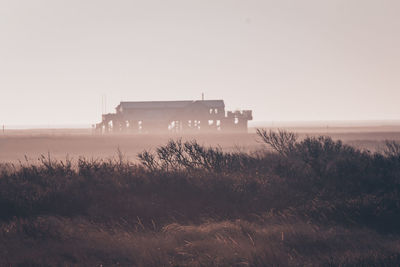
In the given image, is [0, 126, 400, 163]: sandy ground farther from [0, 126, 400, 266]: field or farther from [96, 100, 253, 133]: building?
[0, 126, 400, 266]: field

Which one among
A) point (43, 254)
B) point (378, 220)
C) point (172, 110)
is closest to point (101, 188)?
point (43, 254)

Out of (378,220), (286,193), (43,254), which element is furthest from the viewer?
(286,193)

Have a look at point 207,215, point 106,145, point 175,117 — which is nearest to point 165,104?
point 175,117

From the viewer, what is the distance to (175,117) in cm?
5488

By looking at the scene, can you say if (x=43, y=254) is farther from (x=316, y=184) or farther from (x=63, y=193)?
(x=316, y=184)

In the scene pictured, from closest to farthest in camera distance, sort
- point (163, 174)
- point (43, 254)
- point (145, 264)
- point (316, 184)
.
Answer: point (145, 264), point (43, 254), point (316, 184), point (163, 174)

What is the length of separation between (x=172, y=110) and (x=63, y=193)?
147 ft

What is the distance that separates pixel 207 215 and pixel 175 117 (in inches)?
1800

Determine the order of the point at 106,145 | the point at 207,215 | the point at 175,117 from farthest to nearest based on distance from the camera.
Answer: the point at 175,117
the point at 106,145
the point at 207,215

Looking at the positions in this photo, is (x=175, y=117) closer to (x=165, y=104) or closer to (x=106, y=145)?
(x=165, y=104)

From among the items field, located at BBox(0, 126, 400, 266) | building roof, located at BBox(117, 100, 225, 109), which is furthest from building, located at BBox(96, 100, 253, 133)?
field, located at BBox(0, 126, 400, 266)

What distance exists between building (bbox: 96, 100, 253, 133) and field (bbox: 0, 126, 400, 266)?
134 feet

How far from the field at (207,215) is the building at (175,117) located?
4083 centimetres

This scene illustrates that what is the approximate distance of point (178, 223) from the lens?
29.8 feet
